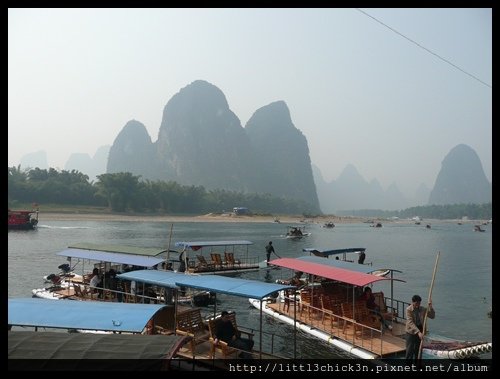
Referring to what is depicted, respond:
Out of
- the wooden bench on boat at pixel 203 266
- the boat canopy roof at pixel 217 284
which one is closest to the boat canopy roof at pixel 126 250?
the boat canopy roof at pixel 217 284

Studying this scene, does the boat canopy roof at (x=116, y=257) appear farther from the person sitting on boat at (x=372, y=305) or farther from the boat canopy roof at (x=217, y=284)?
the person sitting on boat at (x=372, y=305)

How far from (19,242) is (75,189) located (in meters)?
44.3

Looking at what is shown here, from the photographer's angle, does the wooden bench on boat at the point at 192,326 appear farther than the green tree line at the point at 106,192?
No

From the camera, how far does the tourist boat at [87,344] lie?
6953mm

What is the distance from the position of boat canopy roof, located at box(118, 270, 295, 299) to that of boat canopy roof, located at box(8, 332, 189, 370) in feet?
11.0

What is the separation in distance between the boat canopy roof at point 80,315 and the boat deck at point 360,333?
6.29 meters

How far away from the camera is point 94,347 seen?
23.8 feet

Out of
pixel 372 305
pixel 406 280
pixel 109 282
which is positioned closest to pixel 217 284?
pixel 372 305

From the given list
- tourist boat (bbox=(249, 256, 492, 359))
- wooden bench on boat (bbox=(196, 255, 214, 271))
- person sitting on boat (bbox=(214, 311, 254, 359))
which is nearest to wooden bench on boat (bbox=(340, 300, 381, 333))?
tourist boat (bbox=(249, 256, 492, 359))

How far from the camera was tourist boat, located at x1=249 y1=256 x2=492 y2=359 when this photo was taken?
12266 millimetres

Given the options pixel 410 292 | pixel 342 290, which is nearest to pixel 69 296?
pixel 342 290

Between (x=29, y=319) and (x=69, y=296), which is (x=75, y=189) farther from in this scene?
(x=29, y=319)

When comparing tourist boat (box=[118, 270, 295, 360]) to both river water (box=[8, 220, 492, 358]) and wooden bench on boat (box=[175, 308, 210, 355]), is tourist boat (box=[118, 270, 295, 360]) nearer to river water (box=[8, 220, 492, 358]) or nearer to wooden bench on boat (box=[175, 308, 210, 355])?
wooden bench on boat (box=[175, 308, 210, 355])

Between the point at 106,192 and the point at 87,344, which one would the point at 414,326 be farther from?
the point at 106,192
